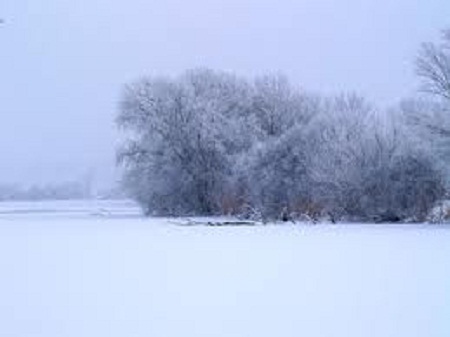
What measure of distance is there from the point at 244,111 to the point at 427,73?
828 inches

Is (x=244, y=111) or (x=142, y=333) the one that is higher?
(x=244, y=111)

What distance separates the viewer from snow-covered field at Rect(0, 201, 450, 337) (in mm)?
7355

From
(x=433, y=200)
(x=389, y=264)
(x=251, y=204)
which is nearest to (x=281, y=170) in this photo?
(x=251, y=204)

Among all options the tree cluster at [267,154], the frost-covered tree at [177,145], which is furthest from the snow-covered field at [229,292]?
the frost-covered tree at [177,145]

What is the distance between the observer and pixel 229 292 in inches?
385

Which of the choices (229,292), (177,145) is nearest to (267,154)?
(177,145)

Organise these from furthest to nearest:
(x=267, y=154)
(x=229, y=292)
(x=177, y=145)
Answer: (x=177, y=145), (x=267, y=154), (x=229, y=292)

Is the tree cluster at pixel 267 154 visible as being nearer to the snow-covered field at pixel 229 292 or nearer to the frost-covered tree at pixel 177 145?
the frost-covered tree at pixel 177 145

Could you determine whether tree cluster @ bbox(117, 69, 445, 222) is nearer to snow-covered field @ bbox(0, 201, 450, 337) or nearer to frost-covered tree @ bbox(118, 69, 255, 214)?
frost-covered tree @ bbox(118, 69, 255, 214)

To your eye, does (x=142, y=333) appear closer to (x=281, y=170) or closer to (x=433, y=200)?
(x=433, y=200)

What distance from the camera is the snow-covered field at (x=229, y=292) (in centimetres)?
736

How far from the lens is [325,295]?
9352 mm

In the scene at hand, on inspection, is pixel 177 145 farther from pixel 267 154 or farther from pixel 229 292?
pixel 229 292

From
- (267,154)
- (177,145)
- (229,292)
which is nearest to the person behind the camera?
Answer: (229,292)
